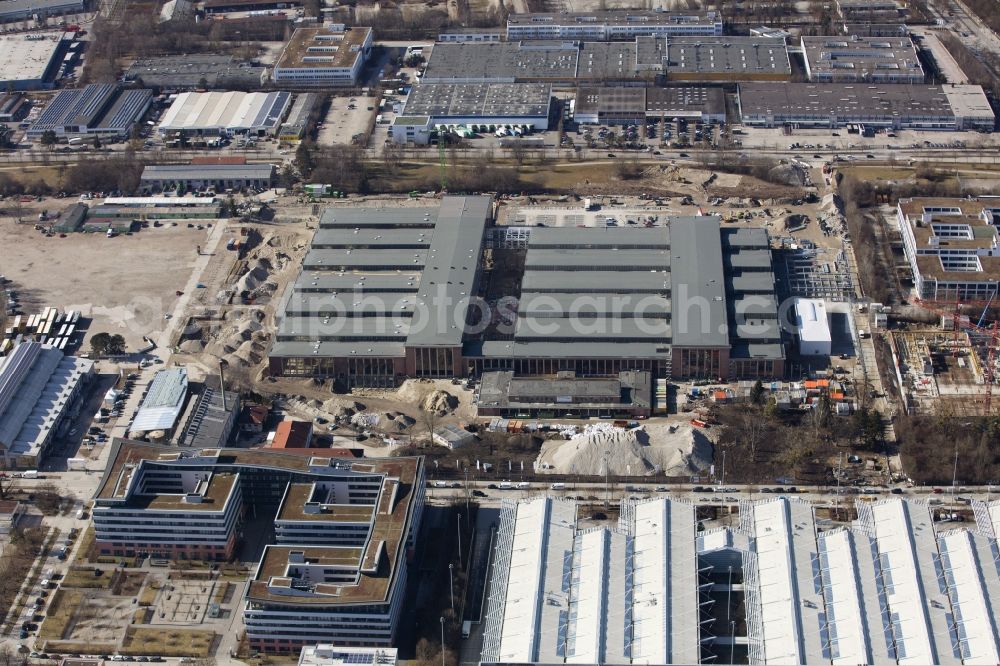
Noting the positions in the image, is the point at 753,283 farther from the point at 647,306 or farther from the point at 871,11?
the point at 871,11

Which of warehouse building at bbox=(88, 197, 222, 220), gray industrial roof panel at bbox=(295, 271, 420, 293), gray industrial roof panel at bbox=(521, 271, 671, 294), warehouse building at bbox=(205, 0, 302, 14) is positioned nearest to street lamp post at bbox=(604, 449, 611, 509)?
gray industrial roof panel at bbox=(521, 271, 671, 294)

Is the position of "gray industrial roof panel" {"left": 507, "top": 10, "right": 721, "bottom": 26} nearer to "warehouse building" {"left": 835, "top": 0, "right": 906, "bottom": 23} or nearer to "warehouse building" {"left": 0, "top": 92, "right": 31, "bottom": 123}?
"warehouse building" {"left": 835, "top": 0, "right": 906, "bottom": 23}

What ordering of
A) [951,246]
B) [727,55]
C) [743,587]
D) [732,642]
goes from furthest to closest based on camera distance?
[727,55], [951,246], [743,587], [732,642]

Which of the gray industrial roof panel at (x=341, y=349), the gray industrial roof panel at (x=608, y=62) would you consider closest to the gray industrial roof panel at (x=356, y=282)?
the gray industrial roof panel at (x=341, y=349)

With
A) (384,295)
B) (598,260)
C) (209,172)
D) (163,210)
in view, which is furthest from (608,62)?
(384,295)

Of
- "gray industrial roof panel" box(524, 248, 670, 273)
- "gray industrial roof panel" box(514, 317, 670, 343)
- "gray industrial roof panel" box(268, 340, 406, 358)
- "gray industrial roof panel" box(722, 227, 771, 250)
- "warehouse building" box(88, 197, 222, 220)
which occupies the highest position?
"warehouse building" box(88, 197, 222, 220)

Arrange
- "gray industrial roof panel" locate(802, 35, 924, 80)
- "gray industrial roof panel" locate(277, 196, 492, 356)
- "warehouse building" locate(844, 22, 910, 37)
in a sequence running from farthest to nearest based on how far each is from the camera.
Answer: "warehouse building" locate(844, 22, 910, 37), "gray industrial roof panel" locate(802, 35, 924, 80), "gray industrial roof panel" locate(277, 196, 492, 356)
